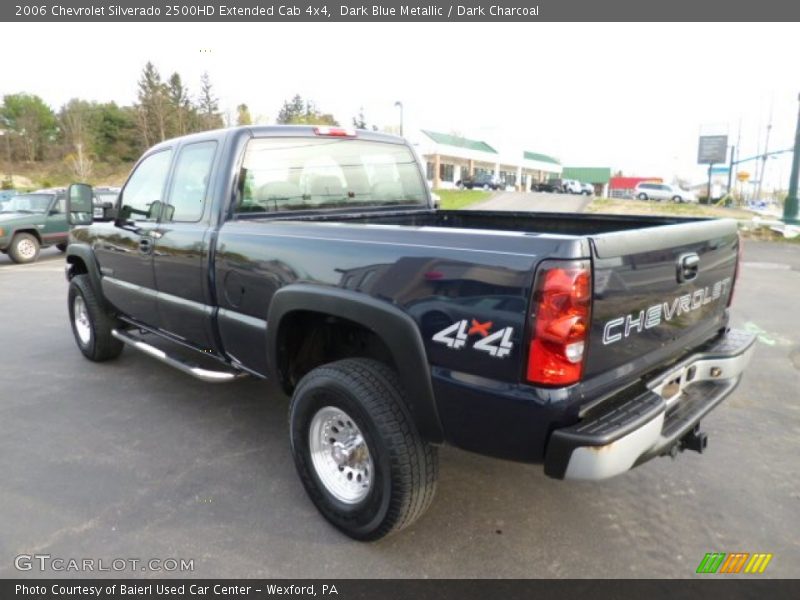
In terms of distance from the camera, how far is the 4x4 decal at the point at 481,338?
196cm

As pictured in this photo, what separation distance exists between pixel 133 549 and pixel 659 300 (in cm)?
260

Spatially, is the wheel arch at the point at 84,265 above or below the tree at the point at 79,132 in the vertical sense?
below

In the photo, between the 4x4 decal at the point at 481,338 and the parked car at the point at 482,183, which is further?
the parked car at the point at 482,183

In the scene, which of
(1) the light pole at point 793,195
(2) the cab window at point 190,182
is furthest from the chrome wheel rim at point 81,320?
(1) the light pole at point 793,195

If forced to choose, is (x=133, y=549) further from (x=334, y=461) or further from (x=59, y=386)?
(x=59, y=386)

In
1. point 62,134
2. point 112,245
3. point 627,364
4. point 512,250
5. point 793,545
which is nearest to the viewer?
point 512,250

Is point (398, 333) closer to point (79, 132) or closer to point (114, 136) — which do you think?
point (79, 132)

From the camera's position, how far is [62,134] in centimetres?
6750

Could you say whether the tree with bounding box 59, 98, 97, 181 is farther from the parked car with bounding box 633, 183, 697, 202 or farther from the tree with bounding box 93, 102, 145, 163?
the parked car with bounding box 633, 183, 697, 202

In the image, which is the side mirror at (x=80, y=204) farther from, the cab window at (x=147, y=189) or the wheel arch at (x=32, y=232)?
the wheel arch at (x=32, y=232)

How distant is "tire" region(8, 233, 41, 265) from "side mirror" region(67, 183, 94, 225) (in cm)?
975

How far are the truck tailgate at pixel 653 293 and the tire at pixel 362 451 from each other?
0.83m

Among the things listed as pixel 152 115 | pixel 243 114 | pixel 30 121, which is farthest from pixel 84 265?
pixel 30 121

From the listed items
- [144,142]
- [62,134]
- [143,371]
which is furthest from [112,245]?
[62,134]
